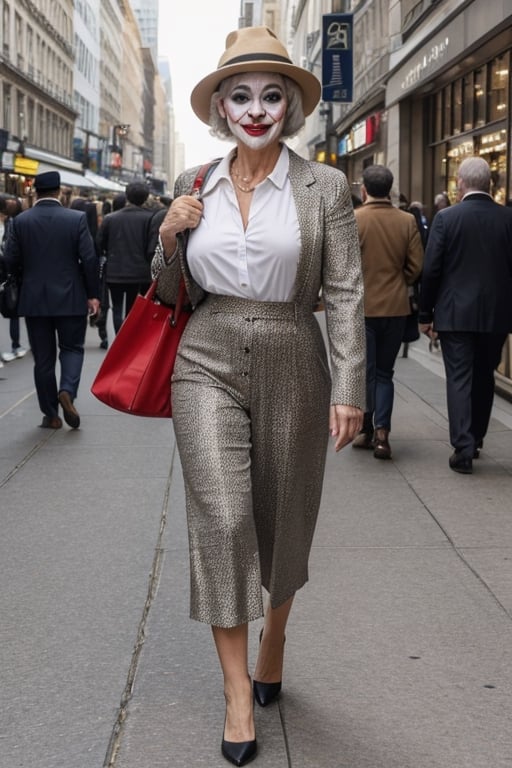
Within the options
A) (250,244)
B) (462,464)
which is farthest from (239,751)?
(462,464)

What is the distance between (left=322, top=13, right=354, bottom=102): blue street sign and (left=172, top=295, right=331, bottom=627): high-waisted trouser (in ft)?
68.8

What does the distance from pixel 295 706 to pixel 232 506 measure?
33.7 inches

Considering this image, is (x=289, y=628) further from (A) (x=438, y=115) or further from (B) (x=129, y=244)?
(A) (x=438, y=115)

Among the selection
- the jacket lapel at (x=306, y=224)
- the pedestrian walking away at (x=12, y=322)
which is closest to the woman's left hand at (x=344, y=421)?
the jacket lapel at (x=306, y=224)

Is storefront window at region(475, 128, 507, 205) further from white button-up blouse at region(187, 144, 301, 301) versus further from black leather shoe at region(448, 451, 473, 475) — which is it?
white button-up blouse at region(187, 144, 301, 301)

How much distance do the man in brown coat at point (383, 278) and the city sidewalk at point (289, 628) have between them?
0.51 meters

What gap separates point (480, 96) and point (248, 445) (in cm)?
1347

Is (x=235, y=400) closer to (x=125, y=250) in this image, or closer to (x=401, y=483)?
(x=401, y=483)

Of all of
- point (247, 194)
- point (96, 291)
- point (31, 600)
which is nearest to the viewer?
point (247, 194)

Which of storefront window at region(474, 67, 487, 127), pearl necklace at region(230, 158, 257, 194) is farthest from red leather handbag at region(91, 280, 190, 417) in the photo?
storefront window at region(474, 67, 487, 127)

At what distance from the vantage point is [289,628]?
4781 mm

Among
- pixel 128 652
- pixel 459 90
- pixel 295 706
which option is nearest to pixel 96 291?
pixel 128 652

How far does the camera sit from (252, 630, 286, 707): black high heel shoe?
156 inches

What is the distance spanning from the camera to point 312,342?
3746 millimetres
